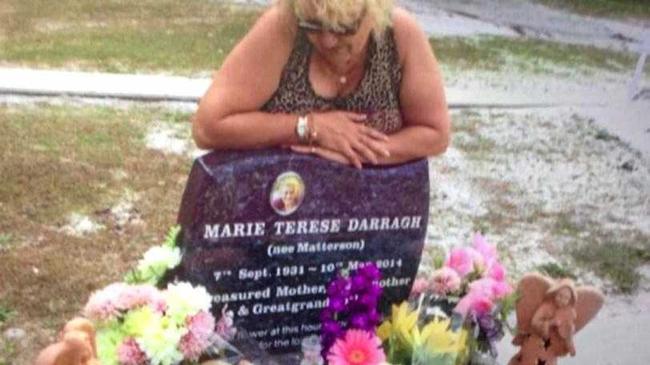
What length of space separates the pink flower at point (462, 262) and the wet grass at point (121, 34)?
4.29 meters

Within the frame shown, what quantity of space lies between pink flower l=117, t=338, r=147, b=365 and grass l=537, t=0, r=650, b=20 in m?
8.88

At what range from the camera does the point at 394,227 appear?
133 inches

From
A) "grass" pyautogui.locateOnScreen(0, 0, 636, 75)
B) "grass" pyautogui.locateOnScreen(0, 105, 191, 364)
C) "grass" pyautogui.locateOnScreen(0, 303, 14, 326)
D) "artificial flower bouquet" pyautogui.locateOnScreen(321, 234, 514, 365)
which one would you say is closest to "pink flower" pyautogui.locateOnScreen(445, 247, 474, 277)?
"artificial flower bouquet" pyautogui.locateOnScreen(321, 234, 514, 365)

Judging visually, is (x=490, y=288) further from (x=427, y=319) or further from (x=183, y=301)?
(x=183, y=301)

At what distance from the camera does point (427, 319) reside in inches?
128

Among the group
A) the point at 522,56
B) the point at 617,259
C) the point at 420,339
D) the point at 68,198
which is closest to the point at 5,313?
the point at 68,198

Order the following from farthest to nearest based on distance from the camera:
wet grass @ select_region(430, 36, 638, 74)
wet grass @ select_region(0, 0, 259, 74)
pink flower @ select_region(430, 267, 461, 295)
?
1. wet grass @ select_region(430, 36, 638, 74)
2. wet grass @ select_region(0, 0, 259, 74)
3. pink flower @ select_region(430, 267, 461, 295)

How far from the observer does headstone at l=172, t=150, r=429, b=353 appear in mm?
3141

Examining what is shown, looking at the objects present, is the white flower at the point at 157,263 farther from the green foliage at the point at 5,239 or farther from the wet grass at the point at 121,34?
the wet grass at the point at 121,34

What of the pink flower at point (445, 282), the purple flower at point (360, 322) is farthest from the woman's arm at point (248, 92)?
the pink flower at point (445, 282)

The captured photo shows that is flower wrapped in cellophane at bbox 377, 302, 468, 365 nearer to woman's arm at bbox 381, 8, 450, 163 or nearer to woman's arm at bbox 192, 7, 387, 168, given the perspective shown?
woman's arm at bbox 381, 8, 450, 163

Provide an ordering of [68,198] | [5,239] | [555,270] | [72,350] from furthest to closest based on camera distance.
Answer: [68,198] → [555,270] → [5,239] → [72,350]

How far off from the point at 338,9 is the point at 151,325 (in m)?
0.98

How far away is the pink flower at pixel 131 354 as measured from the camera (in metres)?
2.83
